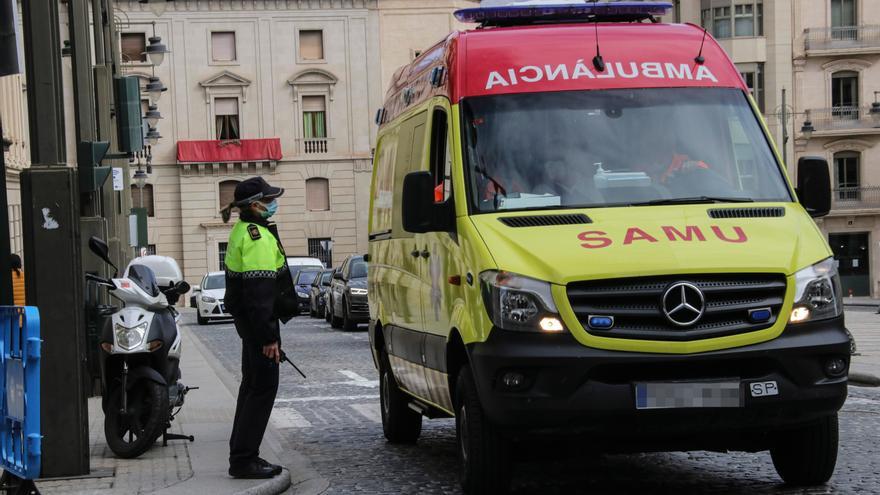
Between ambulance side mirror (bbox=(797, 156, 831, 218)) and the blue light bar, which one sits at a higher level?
the blue light bar

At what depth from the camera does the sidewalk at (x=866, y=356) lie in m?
15.6

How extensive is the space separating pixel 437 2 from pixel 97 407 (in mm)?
55791

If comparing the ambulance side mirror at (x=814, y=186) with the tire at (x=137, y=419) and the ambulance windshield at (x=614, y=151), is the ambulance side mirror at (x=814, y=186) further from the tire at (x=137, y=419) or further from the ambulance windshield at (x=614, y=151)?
the tire at (x=137, y=419)

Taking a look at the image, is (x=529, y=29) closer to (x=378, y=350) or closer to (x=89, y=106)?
(x=378, y=350)

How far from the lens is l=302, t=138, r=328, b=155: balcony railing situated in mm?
67438

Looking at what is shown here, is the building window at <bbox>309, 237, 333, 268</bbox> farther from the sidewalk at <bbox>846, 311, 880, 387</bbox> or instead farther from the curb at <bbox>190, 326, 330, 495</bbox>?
the curb at <bbox>190, 326, 330, 495</bbox>

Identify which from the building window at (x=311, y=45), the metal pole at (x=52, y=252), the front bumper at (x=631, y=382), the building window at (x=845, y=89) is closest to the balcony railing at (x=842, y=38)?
the building window at (x=845, y=89)

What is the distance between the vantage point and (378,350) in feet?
38.2

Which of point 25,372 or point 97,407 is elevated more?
point 25,372

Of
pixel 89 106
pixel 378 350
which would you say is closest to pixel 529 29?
pixel 378 350

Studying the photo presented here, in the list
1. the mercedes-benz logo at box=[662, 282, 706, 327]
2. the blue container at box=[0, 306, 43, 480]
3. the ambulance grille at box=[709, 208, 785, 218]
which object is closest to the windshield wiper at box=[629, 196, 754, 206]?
the ambulance grille at box=[709, 208, 785, 218]

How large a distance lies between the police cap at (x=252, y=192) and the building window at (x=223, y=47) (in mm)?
58044

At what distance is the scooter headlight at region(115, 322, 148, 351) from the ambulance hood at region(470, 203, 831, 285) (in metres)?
3.04

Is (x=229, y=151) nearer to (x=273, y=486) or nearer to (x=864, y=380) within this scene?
(x=864, y=380)
